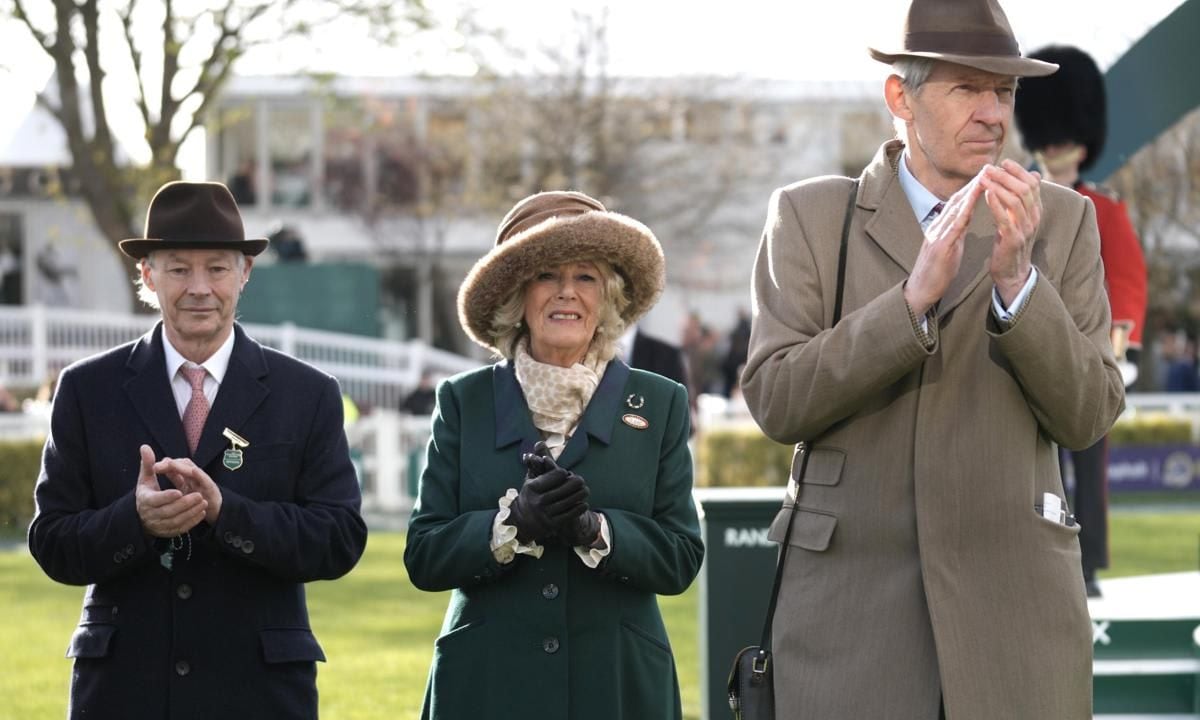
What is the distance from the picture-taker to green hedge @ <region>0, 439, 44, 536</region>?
1947cm

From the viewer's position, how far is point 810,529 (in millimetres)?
4078

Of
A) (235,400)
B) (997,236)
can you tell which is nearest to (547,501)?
(235,400)

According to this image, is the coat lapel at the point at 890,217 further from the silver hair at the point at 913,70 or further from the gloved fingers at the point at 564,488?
the gloved fingers at the point at 564,488

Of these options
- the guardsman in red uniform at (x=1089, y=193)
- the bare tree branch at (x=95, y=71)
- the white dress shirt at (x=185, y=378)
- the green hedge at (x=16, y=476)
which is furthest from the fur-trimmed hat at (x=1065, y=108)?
the bare tree branch at (x=95, y=71)

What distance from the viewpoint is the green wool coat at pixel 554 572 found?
4543mm

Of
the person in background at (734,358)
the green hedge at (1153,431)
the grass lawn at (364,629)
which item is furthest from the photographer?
the person in background at (734,358)

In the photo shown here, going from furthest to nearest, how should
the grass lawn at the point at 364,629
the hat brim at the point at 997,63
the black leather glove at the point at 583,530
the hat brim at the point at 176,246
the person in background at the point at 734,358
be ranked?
the person in background at the point at 734,358 < the grass lawn at the point at 364,629 < the hat brim at the point at 176,246 < the black leather glove at the point at 583,530 < the hat brim at the point at 997,63

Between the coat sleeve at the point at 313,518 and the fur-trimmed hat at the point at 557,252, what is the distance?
456mm

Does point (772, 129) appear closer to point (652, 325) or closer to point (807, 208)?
point (652, 325)

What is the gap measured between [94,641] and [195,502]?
1.65 feet

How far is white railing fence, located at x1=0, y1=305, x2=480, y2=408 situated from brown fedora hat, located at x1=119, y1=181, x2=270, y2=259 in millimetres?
20743

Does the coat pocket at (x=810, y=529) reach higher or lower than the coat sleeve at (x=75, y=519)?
higher

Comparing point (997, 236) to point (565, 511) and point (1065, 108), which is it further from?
point (1065, 108)

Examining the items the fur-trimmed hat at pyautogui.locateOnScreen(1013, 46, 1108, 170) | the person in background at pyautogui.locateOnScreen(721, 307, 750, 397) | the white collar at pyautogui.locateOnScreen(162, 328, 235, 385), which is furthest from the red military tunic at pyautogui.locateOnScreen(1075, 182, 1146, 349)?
the person in background at pyautogui.locateOnScreen(721, 307, 750, 397)
